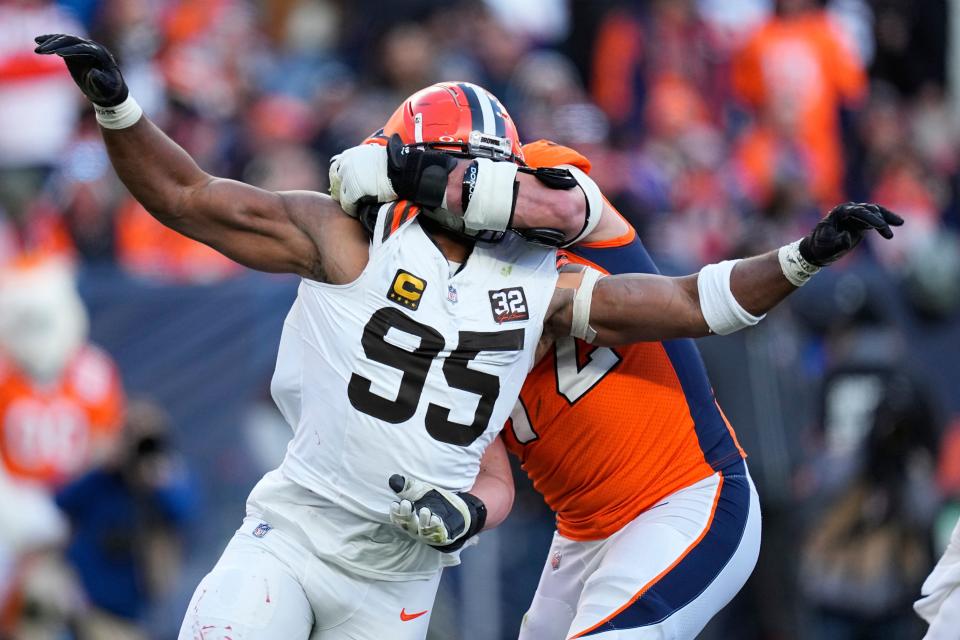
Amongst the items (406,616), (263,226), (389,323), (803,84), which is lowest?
(803,84)

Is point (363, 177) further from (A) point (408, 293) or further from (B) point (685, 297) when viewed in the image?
(B) point (685, 297)

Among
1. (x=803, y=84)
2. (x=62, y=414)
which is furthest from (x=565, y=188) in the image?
(x=803, y=84)

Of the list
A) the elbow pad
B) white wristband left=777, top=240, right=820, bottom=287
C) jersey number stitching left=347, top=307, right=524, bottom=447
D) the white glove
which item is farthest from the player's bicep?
white wristband left=777, top=240, right=820, bottom=287

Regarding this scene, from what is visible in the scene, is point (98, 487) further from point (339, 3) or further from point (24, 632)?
point (339, 3)

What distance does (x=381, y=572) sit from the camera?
445 cm

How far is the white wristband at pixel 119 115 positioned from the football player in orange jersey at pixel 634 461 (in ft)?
2.29

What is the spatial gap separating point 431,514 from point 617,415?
2.78ft

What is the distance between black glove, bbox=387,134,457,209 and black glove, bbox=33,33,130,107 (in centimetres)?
76

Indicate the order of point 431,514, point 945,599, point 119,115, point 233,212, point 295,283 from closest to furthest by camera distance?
point 431,514, point 119,115, point 233,212, point 945,599, point 295,283

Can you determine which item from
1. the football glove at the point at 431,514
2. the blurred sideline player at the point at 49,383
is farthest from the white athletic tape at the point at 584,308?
the blurred sideline player at the point at 49,383

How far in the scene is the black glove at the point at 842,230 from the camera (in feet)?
13.8

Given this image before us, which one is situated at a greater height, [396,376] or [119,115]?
[119,115]

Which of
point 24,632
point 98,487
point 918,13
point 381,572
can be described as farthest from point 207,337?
point 918,13

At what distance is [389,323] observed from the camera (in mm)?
4328
